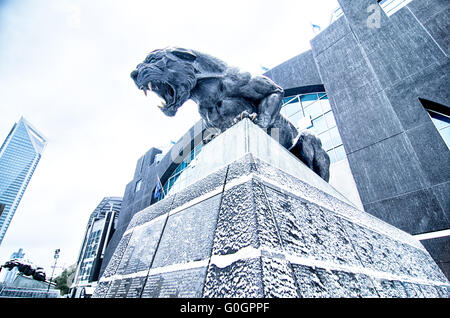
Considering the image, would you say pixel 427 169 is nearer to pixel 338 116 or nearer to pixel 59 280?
pixel 338 116

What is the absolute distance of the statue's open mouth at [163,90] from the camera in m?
2.84

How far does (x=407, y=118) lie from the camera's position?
229 inches

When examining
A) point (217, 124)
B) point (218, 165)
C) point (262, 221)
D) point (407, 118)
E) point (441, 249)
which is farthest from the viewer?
point (407, 118)

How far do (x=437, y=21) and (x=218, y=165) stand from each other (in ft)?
27.8

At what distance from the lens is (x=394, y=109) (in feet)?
20.2

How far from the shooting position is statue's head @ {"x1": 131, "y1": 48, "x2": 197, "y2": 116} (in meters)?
2.76

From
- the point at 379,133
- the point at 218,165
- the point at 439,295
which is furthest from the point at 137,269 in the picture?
the point at 379,133

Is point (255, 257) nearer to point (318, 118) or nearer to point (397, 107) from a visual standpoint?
point (397, 107)

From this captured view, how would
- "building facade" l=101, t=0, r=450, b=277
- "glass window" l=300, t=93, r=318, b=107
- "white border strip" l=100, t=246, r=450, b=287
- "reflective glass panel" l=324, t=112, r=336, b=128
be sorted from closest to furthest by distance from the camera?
"white border strip" l=100, t=246, r=450, b=287, "building facade" l=101, t=0, r=450, b=277, "reflective glass panel" l=324, t=112, r=336, b=128, "glass window" l=300, t=93, r=318, b=107

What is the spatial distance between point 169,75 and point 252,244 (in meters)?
2.58

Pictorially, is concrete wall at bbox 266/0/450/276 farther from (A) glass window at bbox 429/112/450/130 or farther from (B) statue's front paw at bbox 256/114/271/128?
(B) statue's front paw at bbox 256/114/271/128

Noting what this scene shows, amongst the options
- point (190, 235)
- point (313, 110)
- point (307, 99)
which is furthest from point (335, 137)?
point (190, 235)

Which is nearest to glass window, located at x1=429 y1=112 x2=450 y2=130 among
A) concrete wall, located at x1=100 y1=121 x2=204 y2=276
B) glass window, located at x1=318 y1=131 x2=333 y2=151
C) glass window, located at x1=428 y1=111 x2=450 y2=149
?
glass window, located at x1=428 y1=111 x2=450 y2=149

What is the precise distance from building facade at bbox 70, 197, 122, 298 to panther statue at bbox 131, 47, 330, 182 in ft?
94.2
